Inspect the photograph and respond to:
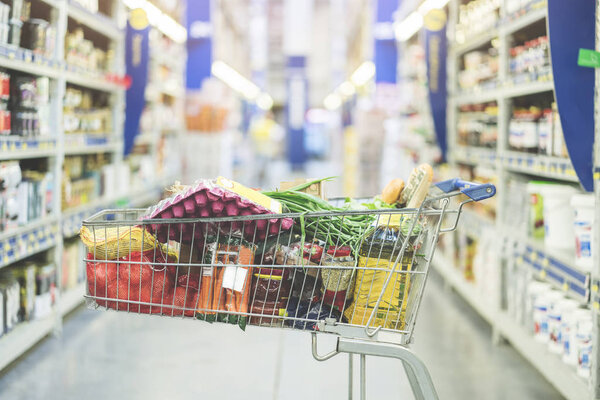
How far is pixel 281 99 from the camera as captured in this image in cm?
3175

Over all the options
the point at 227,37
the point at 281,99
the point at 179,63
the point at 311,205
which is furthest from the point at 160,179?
the point at 281,99

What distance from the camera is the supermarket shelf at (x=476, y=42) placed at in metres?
4.44

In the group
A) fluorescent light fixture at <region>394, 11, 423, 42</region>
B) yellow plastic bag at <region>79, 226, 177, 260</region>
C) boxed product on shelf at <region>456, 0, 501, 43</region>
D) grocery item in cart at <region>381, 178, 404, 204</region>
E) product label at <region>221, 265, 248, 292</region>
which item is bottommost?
product label at <region>221, 265, 248, 292</region>

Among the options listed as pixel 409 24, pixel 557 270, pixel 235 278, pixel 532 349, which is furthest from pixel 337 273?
pixel 409 24

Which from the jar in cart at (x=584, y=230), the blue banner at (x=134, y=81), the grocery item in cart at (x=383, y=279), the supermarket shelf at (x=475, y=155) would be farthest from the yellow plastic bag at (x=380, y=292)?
the blue banner at (x=134, y=81)

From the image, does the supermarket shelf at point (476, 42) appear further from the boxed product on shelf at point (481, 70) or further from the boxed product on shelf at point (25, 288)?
the boxed product on shelf at point (25, 288)

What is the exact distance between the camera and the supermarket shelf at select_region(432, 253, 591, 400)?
9.36ft

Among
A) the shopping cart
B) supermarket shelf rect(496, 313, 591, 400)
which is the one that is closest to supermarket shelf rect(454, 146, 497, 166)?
supermarket shelf rect(496, 313, 591, 400)

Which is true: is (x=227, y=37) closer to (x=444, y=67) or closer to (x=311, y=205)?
(x=444, y=67)

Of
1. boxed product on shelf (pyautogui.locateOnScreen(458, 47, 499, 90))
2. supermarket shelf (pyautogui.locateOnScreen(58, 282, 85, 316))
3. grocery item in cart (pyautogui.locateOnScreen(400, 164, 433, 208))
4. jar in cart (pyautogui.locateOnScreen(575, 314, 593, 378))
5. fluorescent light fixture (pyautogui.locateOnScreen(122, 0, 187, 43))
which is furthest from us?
fluorescent light fixture (pyautogui.locateOnScreen(122, 0, 187, 43))

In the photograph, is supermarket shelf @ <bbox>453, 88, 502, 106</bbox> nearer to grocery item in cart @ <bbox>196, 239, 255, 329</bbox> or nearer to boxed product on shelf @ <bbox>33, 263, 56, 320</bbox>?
grocery item in cart @ <bbox>196, 239, 255, 329</bbox>

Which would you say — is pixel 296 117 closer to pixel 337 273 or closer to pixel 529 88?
pixel 529 88

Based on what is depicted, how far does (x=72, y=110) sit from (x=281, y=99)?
1081 inches

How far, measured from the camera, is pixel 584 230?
2.75m
